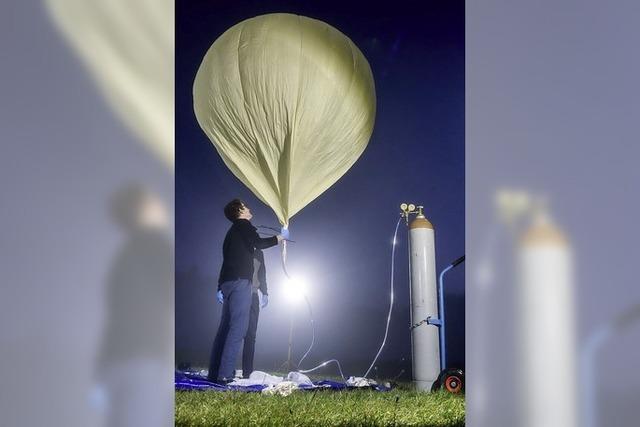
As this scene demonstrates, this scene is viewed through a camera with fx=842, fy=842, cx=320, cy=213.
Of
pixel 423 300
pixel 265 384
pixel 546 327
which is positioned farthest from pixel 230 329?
pixel 546 327

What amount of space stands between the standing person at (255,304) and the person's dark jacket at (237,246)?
29mm

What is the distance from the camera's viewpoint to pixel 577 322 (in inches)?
87.7

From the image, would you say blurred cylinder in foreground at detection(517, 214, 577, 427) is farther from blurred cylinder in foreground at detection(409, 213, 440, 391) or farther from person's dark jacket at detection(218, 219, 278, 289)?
person's dark jacket at detection(218, 219, 278, 289)

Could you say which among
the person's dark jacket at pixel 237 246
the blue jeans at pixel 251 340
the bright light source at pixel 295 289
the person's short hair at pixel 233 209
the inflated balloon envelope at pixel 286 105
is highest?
the inflated balloon envelope at pixel 286 105

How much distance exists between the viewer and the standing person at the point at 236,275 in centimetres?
222

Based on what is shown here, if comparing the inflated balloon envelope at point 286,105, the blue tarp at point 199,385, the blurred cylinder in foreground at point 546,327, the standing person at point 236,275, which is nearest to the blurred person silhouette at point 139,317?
the blue tarp at point 199,385

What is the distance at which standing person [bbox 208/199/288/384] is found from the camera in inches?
87.4

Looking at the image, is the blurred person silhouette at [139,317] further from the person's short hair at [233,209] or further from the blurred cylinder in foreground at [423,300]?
the blurred cylinder in foreground at [423,300]

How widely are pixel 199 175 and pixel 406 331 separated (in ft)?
2.26

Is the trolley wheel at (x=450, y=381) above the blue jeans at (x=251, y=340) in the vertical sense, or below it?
below

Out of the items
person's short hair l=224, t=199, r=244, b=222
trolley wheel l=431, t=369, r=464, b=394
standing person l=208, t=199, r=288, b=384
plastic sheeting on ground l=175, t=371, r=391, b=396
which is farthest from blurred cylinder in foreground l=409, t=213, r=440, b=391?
person's short hair l=224, t=199, r=244, b=222

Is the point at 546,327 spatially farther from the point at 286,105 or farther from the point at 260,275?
the point at 286,105

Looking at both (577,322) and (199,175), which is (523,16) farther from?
(199,175)

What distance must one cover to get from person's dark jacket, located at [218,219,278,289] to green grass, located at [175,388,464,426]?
0.31 meters
